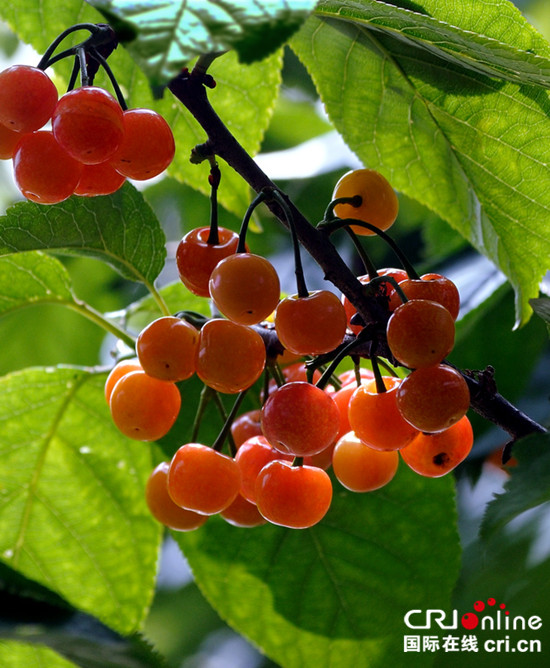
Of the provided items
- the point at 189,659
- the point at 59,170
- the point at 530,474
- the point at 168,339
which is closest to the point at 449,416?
the point at 530,474

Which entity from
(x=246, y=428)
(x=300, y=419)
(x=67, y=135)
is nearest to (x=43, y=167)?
(x=67, y=135)

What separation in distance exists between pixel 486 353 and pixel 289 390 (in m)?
1.14

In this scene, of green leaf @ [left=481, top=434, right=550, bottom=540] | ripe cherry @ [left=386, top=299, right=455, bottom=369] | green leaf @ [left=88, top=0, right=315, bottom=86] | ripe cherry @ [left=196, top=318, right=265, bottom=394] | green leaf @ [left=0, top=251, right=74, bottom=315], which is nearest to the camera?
green leaf @ [left=88, top=0, right=315, bottom=86]

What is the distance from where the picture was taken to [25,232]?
3.87ft

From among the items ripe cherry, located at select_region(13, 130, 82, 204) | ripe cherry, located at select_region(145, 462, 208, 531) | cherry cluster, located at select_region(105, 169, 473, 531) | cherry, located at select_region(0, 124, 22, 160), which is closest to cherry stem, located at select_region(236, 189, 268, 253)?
cherry cluster, located at select_region(105, 169, 473, 531)

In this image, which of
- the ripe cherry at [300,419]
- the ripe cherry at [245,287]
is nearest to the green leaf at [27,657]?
the ripe cherry at [300,419]

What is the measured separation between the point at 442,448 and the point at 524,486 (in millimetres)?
224

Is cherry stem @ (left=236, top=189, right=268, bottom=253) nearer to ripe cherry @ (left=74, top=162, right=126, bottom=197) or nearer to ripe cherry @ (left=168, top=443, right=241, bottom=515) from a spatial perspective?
ripe cherry @ (left=74, top=162, right=126, bottom=197)

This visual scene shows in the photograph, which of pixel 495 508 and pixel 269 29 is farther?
pixel 495 508

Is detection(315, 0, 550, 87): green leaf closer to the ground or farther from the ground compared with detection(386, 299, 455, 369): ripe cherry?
farther from the ground

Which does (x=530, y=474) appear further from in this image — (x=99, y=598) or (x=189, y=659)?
(x=189, y=659)

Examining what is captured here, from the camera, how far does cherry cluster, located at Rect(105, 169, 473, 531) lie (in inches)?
35.8

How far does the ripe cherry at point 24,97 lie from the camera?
0.94m

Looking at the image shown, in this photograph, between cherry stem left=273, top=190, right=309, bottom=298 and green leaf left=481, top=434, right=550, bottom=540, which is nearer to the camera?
green leaf left=481, top=434, right=550, bottom=540
